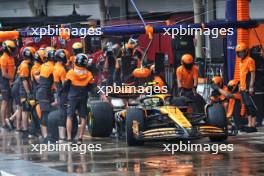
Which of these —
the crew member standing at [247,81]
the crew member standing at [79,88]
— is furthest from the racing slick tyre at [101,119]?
the crew member standing at [247,81]

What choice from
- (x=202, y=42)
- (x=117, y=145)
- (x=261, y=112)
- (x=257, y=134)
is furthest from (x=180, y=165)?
(x=202, y=42)

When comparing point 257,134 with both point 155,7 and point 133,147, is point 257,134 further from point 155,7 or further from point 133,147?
point 155,7

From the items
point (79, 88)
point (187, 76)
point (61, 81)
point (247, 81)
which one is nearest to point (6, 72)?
point (61, 81)

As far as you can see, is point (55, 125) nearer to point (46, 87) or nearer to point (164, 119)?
point (46, 87)

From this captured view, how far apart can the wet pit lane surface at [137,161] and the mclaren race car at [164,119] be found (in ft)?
1.02

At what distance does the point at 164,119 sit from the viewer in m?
17.8

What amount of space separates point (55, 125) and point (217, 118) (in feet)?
11.9

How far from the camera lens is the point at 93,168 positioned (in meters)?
14.8

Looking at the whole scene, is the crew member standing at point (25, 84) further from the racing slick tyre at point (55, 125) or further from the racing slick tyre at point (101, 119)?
the racing slick tyre at point (101, 119)

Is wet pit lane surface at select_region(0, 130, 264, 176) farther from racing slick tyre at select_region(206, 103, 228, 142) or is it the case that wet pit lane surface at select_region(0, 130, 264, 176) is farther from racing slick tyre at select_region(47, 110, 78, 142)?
racing slick tyre at select_region(47, 110, 78, 142)

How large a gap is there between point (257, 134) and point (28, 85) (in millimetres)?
5173

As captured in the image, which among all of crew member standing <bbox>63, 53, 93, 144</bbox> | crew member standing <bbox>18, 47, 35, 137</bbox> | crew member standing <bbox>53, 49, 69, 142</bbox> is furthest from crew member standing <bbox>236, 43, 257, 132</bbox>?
crew member standing <bbox>18, 47, 35, 137</bbox>

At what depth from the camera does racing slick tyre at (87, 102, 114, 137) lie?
19062 millimetres

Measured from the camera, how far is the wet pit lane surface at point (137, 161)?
14258mm
